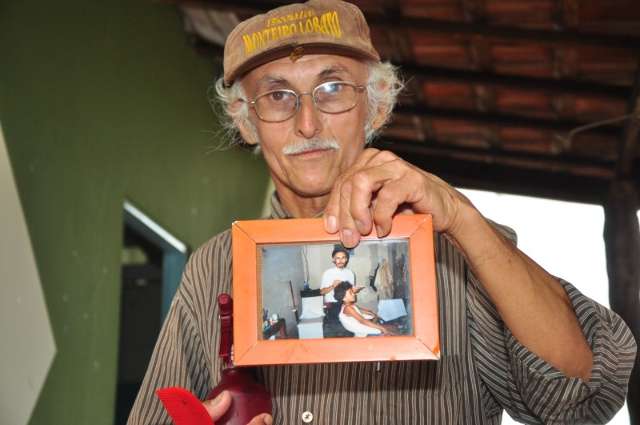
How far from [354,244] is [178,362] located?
478 millimetres

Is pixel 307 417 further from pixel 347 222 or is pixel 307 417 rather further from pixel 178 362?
pixel 347 222

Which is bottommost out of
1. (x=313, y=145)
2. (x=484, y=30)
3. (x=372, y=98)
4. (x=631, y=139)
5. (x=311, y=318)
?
(x=311, y=318)

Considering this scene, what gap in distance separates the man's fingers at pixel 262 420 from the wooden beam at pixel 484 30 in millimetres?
3772

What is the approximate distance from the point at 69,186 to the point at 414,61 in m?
2.51

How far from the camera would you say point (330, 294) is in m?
1.12

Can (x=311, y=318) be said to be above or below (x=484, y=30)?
below

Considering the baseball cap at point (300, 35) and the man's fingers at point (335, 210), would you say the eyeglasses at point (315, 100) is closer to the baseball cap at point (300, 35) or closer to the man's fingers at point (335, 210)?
the baseball cap at point (300, 35)

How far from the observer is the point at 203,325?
152cm

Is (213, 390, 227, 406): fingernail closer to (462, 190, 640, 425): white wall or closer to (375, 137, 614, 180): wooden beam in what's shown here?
(375, 137, 614, 180): wooden beam

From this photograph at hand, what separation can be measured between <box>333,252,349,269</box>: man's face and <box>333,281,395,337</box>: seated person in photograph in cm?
2

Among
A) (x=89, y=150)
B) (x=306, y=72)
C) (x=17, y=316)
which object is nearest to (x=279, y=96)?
(x=306, y=72)

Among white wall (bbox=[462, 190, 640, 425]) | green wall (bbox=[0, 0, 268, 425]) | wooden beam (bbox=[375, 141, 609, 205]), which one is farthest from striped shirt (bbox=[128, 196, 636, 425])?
white wall (bbox=[462, 190, 640, 425])

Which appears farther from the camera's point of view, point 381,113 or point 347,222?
point 381,113

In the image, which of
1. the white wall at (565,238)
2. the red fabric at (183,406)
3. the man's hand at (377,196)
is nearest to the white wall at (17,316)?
the red fabric at (183,406)
